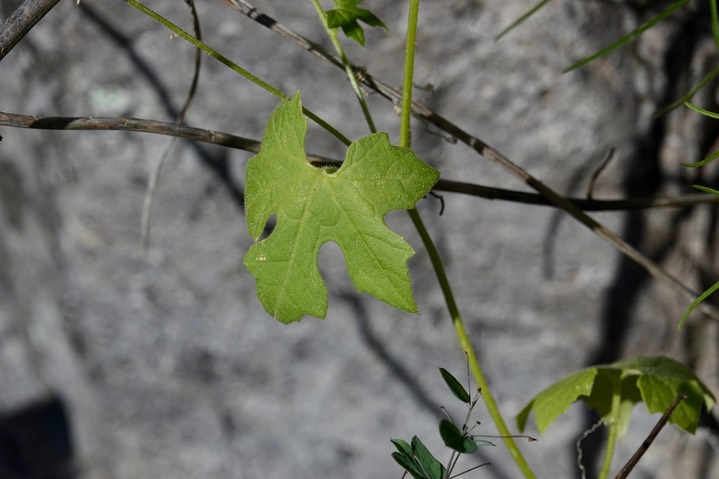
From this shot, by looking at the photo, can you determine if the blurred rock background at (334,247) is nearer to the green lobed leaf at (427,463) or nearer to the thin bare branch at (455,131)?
the thin bare branch at (455,131)

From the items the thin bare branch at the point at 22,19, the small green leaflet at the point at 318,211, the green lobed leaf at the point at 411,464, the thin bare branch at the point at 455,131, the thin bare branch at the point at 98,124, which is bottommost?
the green lobed leaf at the point at 411,464

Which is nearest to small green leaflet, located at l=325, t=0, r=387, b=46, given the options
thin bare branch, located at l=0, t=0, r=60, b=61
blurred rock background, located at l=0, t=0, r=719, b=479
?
thin bare branch, located at l=0, t=0, r=60, b=61

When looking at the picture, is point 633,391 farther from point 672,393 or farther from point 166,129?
point 166,129

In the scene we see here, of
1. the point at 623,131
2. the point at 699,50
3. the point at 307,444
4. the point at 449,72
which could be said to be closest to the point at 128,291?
the point at 307,444

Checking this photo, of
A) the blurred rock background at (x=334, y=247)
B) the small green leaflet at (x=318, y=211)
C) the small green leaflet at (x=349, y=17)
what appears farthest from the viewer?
the blurred rock background at (x=334, y=247)

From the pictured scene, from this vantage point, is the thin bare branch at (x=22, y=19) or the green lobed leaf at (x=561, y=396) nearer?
the thin bare branch at (x=22, y=19)

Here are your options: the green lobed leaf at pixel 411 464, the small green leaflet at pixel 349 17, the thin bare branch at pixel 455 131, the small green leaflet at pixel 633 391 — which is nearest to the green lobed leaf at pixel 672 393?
the small green leaflet at pixel 633 391

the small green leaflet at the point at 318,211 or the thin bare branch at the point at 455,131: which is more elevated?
the thin bare branch at the point at 455,131
